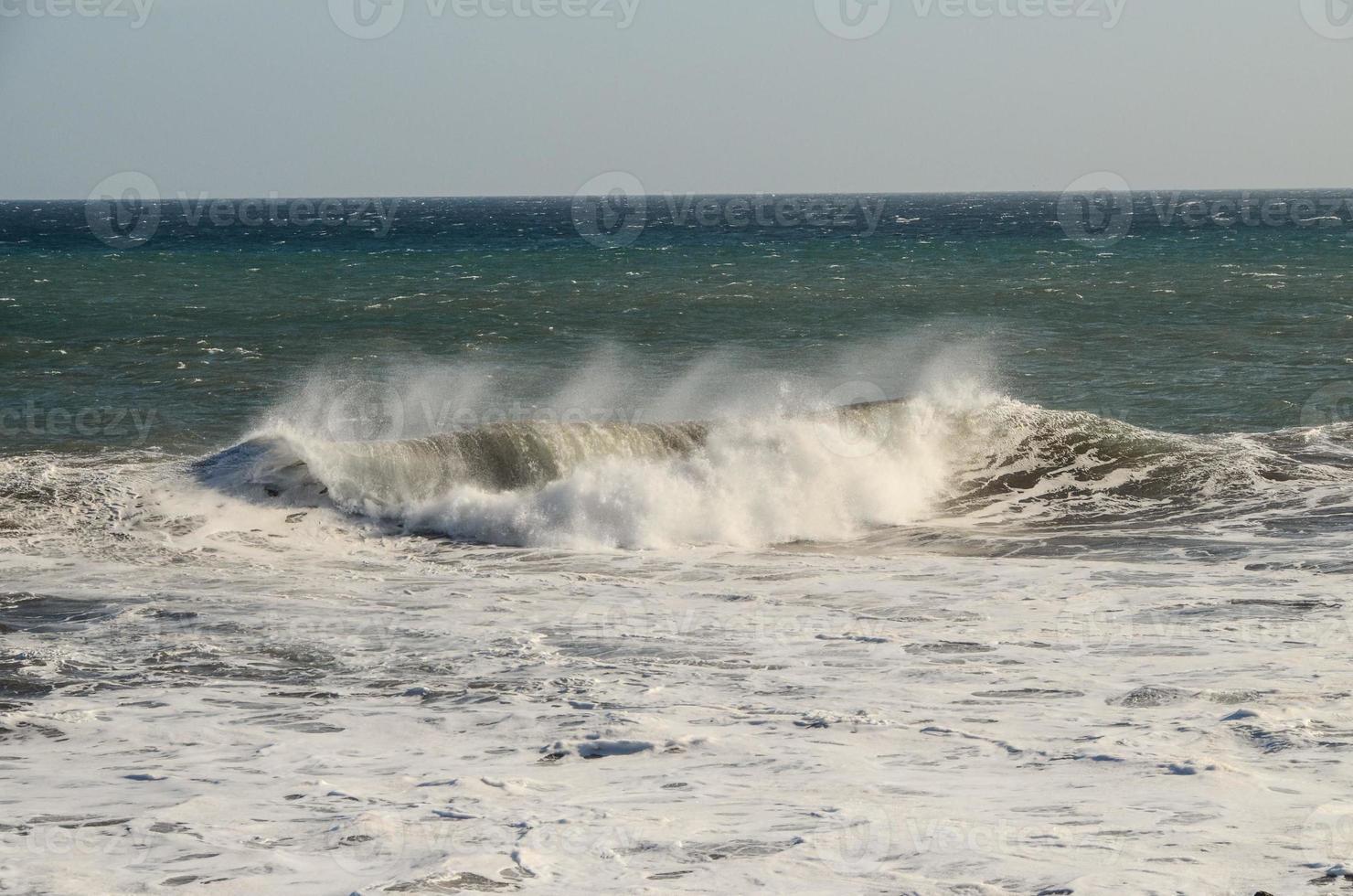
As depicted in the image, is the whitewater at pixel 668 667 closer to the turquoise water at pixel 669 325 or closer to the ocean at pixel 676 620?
the ocean at pixel 676 620

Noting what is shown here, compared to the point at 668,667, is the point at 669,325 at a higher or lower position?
higher

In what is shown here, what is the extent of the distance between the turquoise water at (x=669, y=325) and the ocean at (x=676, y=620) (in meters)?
0.32

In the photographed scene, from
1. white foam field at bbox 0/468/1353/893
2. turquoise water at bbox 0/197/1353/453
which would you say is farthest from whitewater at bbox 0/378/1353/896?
turquoise water at bbox 0/197/1353/453

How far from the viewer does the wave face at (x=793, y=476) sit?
15.0 meters

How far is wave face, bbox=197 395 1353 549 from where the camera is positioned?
15.0 m

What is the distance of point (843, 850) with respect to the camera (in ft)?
20.2

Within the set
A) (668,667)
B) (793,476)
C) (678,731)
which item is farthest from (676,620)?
(793,476)

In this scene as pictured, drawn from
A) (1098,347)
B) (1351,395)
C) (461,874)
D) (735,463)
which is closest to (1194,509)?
(735,463)

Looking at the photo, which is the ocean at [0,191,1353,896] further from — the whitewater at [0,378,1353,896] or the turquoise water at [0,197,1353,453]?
the turquoise water at [0,197,1353,453]

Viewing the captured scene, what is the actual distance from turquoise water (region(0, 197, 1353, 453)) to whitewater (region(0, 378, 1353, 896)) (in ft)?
18.7

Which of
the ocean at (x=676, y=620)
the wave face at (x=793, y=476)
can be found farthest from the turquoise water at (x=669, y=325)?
the wave face at (x=793, y=476)

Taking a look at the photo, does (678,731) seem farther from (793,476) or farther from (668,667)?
(793,476)

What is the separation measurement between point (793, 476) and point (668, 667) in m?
7.54

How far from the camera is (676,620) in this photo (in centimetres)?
1075
